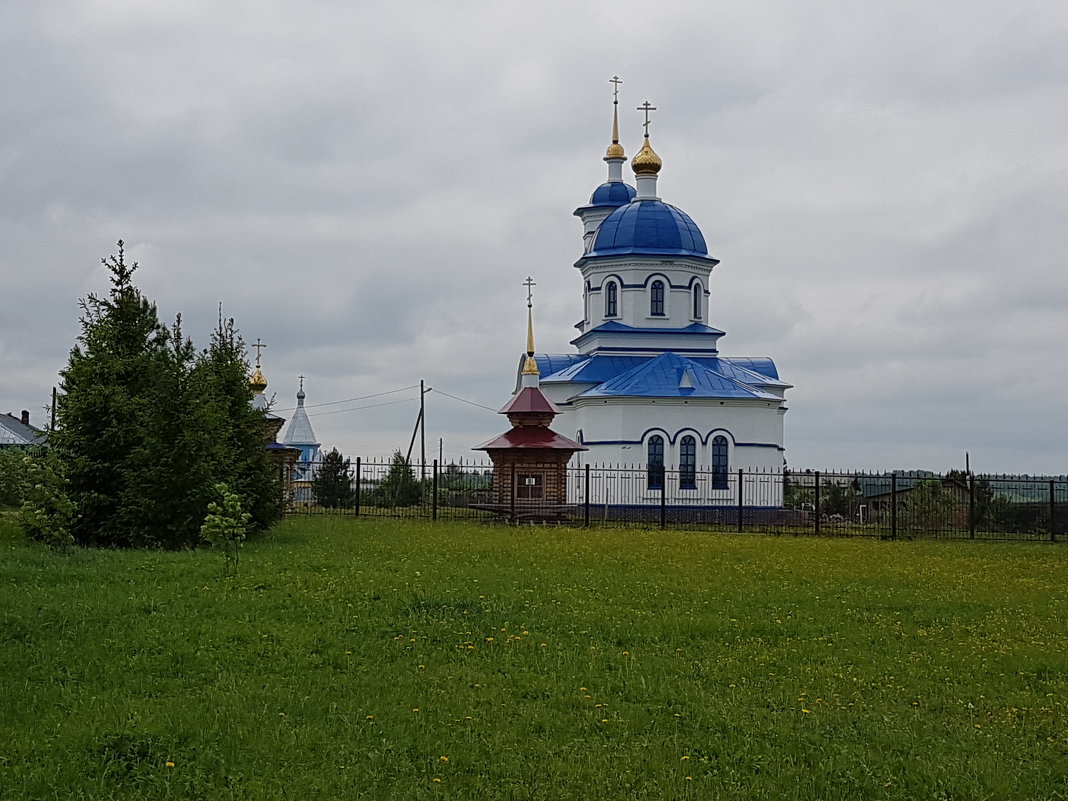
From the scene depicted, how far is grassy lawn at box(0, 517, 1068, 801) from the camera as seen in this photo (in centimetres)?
634

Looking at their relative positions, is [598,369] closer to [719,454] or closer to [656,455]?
[656,455]

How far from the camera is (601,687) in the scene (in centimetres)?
812

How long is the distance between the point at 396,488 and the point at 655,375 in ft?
29.1

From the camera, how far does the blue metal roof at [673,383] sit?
109 ft

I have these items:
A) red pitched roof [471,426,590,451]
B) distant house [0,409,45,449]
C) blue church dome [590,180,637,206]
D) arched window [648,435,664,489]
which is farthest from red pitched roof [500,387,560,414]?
distant house [0,409,45,449]

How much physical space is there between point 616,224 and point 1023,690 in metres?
30.2

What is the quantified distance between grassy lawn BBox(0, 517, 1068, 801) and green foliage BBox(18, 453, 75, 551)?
0.52 metres

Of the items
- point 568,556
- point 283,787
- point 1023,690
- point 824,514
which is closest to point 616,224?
point 824,514

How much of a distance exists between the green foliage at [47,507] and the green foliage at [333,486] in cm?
1304

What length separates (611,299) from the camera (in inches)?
Answer: 1474

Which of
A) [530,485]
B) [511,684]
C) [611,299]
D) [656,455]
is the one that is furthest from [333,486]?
[511,684]

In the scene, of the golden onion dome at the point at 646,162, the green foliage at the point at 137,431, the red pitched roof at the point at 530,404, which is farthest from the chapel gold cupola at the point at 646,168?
the green foliage at the point at 137,431

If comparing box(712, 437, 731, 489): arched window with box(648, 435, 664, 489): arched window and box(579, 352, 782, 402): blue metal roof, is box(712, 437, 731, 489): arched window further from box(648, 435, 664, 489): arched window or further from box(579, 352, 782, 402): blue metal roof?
box(648, 435, 664, 489): arched window

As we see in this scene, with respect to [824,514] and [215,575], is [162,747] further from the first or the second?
[824,514]
